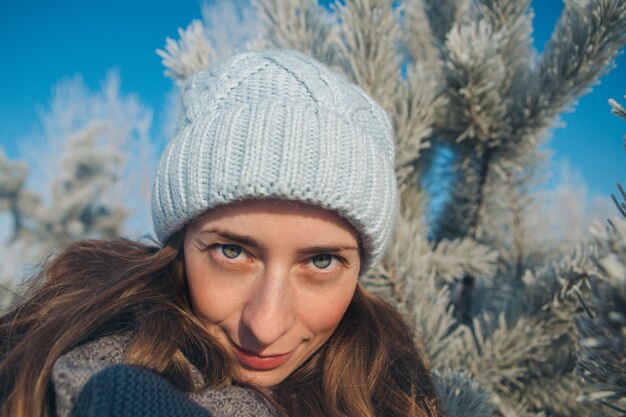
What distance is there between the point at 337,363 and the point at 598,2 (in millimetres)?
1035

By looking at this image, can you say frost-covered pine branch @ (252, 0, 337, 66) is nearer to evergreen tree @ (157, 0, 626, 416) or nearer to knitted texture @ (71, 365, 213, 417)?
evergreen tree @ (157, 0, 626, 416)

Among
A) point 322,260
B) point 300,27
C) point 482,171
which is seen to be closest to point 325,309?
point 322,260

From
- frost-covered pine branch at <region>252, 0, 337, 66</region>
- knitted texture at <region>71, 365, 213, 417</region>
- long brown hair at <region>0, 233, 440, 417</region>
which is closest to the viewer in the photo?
knitted texture at <region>71, 365, 213, 417</region>

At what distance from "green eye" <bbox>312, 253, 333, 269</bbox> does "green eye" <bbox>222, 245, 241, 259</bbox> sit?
0.16m

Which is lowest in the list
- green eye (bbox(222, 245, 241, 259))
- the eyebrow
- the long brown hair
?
the long brown hair

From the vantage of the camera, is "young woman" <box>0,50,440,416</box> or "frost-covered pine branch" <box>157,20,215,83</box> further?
"frost-covered pine branch" <box>157,20,215,83</box>

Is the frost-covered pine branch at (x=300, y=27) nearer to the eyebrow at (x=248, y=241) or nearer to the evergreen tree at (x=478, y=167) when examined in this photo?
the evergreen tree at (x=478, y=167)

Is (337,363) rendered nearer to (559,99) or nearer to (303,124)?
(303,124)

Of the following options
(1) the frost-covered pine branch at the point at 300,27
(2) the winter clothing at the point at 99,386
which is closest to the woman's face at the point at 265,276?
(2) the winter clothing at the point at 99,386

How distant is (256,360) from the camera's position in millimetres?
887

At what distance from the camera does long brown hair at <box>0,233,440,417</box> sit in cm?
78

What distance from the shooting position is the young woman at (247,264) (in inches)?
31.9

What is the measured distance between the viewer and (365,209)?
89 centimetres

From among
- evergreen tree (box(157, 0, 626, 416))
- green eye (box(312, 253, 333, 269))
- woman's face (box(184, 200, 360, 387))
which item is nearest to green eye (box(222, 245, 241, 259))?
woman's face (box(184, 200, 360, 387))
